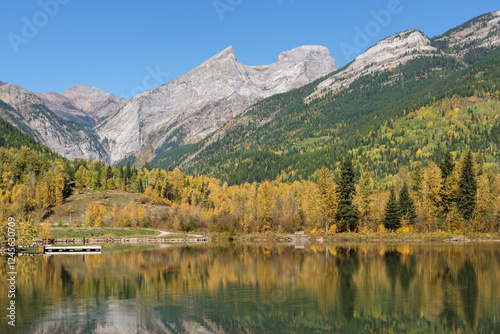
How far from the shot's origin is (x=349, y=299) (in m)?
45.2

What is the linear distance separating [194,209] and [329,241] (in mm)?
63047

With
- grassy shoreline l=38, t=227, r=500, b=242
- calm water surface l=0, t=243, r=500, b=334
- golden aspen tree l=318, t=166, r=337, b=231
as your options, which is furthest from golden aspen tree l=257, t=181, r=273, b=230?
calm water surface l=0, t=243, r=500, b=334

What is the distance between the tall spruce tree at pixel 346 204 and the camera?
13038 centimetres

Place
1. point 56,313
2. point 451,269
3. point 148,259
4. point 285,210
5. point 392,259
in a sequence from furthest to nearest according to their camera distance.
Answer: point 285,210, point 148,259, point 392,259, point 451,269, point 56,313

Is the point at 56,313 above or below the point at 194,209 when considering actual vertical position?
below

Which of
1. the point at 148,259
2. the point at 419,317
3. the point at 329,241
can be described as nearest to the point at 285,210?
the point at 329,241

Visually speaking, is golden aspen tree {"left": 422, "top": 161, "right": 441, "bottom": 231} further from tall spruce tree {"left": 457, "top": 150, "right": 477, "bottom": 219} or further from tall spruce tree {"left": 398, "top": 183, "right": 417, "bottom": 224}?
tall spruce tree {"left": 457, "top": 150, "right": 477, "bottom": 219}

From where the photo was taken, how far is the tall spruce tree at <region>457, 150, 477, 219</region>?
120125mm

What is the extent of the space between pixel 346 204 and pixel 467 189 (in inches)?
1225

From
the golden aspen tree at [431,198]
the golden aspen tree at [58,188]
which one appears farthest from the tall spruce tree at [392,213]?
the golden aspen tree at [58,188]

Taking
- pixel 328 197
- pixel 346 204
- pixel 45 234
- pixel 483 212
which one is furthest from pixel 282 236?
pixel 45 234

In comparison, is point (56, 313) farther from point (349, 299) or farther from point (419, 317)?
point (419, 317)

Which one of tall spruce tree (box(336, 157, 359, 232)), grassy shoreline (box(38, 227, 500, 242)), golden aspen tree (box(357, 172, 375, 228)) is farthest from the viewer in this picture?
golden aspen tree (box(357, 172, 375, 228))

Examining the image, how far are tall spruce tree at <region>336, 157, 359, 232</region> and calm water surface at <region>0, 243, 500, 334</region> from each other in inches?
2118
